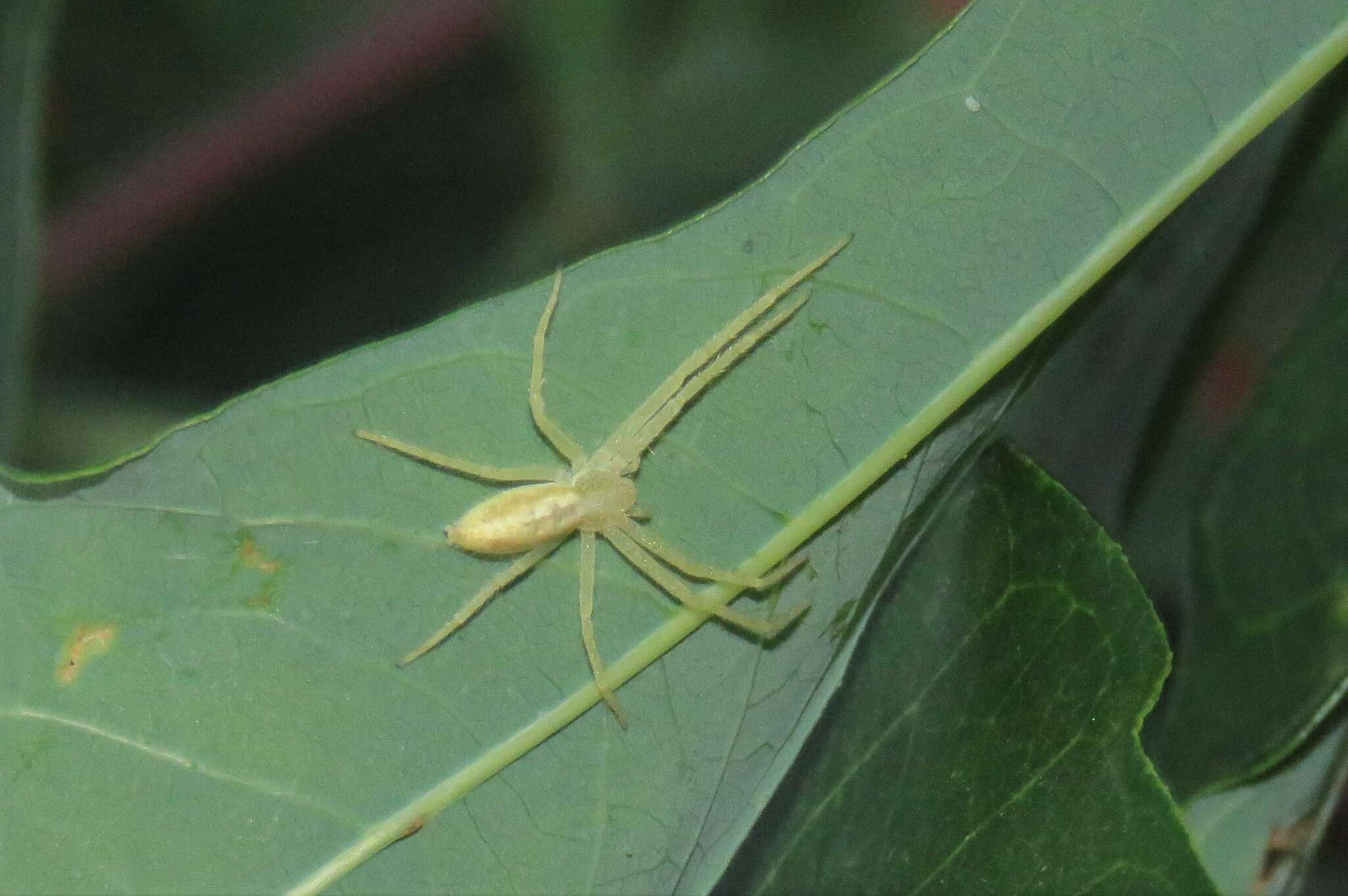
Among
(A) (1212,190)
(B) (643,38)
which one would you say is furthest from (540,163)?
(A) (1212,190)

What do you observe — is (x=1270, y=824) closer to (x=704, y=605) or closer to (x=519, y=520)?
(x=704, y=605)

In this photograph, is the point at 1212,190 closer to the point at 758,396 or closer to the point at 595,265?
the point at 758,396

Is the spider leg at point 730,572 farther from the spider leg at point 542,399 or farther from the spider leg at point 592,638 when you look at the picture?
the spider leg at point 542,399

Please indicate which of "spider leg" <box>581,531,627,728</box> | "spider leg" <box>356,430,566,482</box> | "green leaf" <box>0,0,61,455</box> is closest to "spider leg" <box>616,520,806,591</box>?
"spider leg" <box>581,531,627,728</box>

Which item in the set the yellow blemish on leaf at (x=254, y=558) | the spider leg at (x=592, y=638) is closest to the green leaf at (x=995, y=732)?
the spider leg at (x=592, y=638)

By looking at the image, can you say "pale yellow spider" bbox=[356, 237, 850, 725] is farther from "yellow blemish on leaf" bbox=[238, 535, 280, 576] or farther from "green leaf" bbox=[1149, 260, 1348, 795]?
"green leaf" bbox=[1149, 260, 1348, 795]

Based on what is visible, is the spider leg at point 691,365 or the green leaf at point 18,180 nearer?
the spider leg at point 691,365
